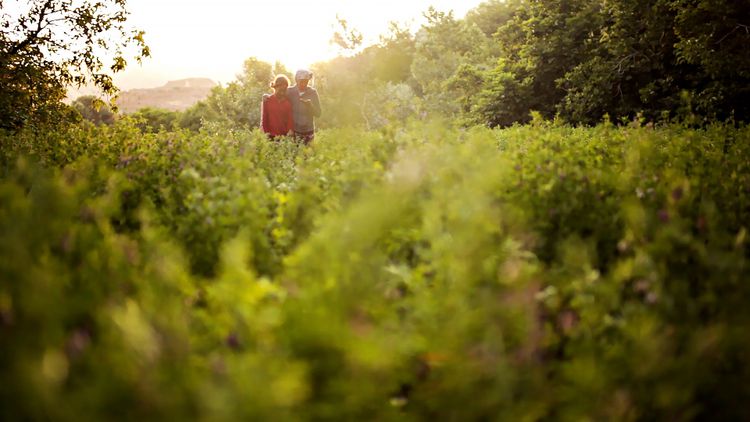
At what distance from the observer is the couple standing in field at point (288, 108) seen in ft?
30.2

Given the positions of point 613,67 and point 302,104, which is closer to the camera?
point 302,104

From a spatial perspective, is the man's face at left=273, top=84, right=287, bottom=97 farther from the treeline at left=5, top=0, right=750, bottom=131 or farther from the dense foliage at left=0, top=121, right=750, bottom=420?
the dense foliage at left=0, top=121, right=750, bottom=420

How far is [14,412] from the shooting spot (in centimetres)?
139

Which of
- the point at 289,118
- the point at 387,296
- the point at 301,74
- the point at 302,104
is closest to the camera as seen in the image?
the point at 387,296

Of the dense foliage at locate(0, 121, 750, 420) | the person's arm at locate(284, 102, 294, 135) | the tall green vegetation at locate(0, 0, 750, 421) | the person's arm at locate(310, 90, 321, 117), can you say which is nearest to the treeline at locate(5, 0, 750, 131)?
the person's arm at locate(310, 90, 321, 117)

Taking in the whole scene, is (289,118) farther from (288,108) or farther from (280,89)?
(280,89)

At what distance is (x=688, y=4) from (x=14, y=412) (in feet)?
50.7

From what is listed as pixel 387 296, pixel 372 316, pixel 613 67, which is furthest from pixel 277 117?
pixel 613 67

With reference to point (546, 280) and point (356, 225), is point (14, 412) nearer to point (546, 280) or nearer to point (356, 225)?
point (356, 225)

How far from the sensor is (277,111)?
9320mm

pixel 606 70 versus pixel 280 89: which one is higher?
pixel 606 70

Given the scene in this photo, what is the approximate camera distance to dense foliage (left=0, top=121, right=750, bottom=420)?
145 cm

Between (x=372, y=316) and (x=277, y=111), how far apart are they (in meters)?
7.58

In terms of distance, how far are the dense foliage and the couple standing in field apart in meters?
5.75
